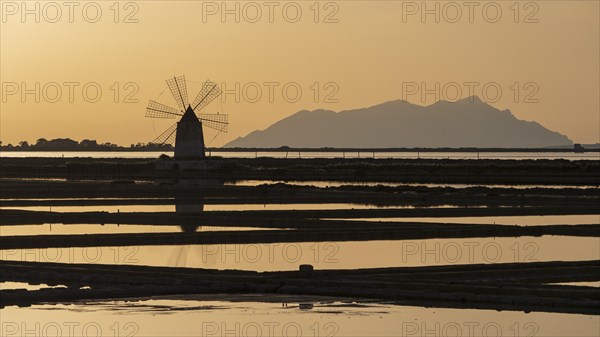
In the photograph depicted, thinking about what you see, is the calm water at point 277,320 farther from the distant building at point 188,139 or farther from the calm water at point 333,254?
the distant building at point 188,139

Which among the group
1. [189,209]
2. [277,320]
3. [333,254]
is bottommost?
[277,320]

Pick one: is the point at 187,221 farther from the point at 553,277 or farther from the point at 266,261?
the point at 553,277

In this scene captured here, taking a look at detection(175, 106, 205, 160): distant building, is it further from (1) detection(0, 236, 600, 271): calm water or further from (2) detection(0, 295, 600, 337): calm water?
(2) detection(0, 295, 600, 337): calm water

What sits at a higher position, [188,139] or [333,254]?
[188,139]

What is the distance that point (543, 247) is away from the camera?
29.6 m

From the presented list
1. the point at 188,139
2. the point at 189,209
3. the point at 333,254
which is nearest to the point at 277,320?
the point at 333,254

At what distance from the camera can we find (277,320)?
18047 millimetres

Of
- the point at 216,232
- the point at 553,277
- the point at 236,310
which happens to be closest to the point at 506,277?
the point at 553,277

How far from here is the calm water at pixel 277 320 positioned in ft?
56.7

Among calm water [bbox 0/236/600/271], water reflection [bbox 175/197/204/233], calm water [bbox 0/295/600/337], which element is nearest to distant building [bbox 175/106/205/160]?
water reflection [bbox 175/197/204/233]

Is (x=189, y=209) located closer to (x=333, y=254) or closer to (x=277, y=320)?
(x=333, y=254)

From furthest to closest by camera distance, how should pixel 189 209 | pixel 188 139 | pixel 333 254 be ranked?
1. pixel 188 139
2. pixel 189 209
3. pixel 333 254

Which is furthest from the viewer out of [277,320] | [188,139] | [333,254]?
[188,139]

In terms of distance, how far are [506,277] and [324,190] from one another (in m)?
37.1
